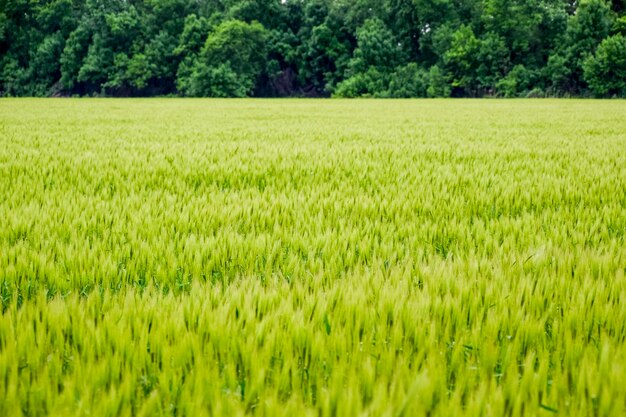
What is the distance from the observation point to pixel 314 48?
5478cm

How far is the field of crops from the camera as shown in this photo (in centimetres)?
96

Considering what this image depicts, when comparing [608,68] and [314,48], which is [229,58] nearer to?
[314,48]

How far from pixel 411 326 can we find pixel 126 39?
59.9m

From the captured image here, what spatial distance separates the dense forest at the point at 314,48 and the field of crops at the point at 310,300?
150 ft

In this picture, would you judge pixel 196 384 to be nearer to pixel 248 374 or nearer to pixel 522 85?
pixel 248 374

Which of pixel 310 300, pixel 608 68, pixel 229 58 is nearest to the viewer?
pixel 310 300

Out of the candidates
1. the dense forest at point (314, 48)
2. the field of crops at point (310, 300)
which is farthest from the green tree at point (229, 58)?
the field of crops at point (310, 300)

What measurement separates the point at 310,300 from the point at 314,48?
56.6 m

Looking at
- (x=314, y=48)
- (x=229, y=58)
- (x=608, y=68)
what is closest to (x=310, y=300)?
(x=608, y=68)

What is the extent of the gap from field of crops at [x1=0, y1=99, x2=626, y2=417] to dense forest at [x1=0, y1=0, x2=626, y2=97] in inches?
1798

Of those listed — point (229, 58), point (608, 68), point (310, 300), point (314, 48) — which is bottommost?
point (310, 300)

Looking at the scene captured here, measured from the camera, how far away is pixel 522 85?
44.0 m

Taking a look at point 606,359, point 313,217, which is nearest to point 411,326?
point 606,359

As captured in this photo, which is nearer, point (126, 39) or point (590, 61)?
point (590, 61)
